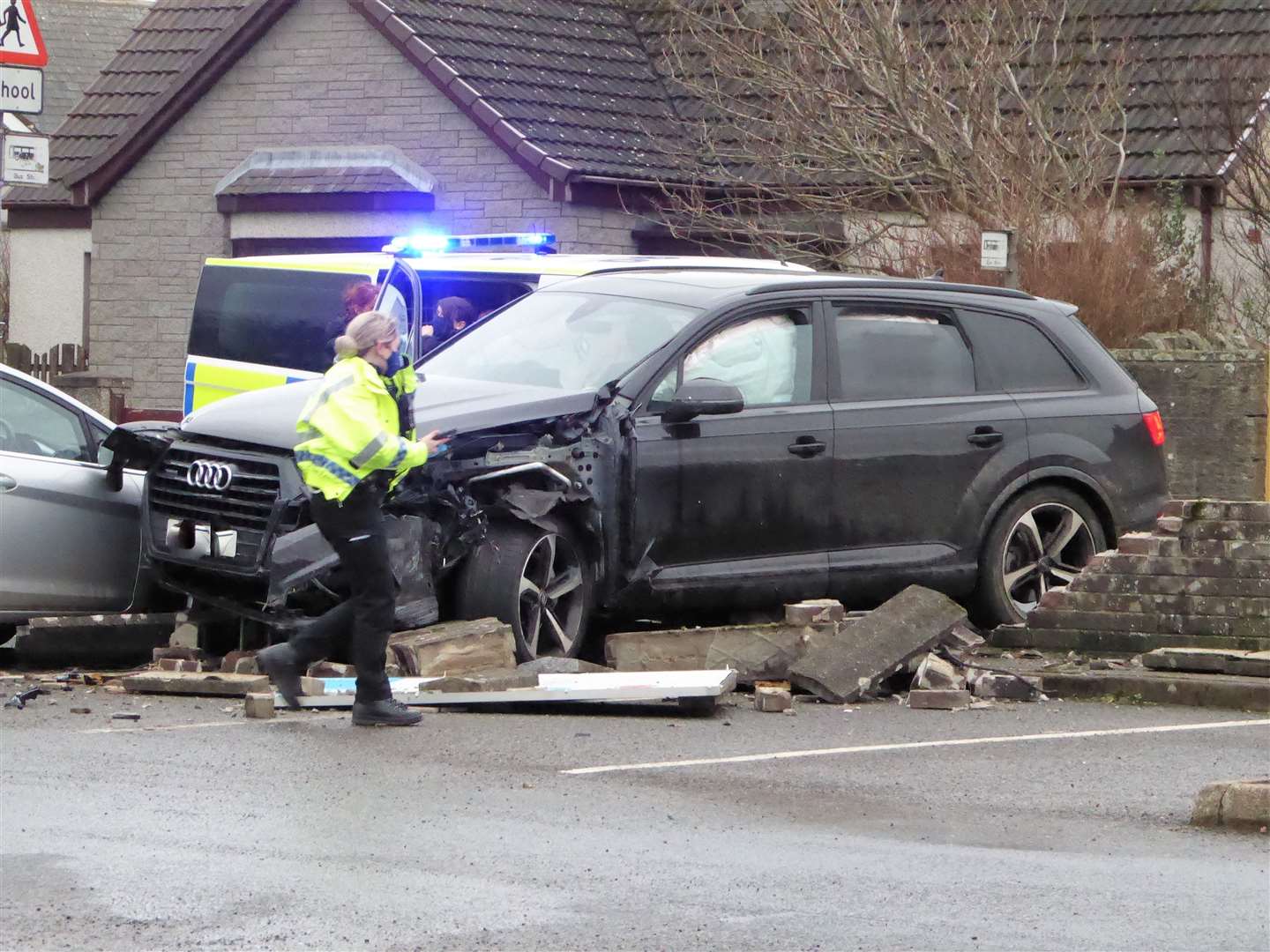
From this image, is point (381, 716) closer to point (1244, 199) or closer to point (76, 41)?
point (1244, 199)

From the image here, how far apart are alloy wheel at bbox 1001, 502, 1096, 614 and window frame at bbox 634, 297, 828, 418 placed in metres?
1.42

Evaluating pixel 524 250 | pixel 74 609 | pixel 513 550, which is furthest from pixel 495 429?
pixel 524 250

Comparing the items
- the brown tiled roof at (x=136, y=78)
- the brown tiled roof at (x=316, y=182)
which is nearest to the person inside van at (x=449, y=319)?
the brown tiled roof at (x=316, y=182)

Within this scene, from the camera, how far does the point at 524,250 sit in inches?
647

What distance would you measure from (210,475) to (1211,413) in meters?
8.45

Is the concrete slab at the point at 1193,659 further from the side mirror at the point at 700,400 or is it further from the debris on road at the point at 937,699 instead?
the side mirror at the point at 700,400

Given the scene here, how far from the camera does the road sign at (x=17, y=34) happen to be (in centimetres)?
1580

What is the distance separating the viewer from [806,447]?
11133mm

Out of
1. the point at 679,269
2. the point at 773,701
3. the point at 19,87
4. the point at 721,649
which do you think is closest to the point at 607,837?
the point at 773,701

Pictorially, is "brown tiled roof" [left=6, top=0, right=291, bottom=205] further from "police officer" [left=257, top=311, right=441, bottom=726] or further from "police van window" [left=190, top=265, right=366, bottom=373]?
"police officer" [left=257, top=311, right=441, bottom=726]

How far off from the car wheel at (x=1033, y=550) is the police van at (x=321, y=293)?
2694mm

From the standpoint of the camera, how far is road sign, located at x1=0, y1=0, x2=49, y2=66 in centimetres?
1580

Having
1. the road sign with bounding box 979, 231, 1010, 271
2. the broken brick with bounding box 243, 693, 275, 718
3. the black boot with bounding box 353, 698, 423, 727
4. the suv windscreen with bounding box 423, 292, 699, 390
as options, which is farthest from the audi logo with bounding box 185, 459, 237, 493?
the road sign with bounding box 979, 231, 1010, 271

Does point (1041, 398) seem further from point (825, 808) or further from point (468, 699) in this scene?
point (825, 808)
